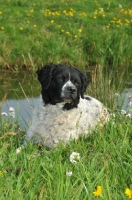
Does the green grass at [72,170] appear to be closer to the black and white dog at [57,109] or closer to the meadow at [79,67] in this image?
the meadow at [79,67]

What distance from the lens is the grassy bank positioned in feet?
46.6

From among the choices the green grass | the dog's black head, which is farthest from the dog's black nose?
the green grass

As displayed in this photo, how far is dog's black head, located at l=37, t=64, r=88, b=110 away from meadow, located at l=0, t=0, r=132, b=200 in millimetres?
508

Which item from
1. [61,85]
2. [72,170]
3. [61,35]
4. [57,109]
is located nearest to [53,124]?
[57,109]

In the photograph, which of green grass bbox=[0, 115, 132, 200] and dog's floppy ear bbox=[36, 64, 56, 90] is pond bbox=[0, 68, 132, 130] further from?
green grass bbox=[0, 115, 132, 200]

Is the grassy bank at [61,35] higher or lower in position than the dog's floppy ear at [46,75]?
lower

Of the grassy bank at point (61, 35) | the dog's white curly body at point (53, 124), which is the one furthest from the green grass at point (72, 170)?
the grassy bank at point (61, 35)

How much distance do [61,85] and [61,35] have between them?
1020cm

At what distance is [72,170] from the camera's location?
4.56 metres

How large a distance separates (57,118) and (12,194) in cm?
224

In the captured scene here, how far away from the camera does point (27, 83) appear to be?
12273 millimetres

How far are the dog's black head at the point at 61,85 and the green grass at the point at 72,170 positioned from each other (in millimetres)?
510

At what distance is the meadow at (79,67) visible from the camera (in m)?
4.11

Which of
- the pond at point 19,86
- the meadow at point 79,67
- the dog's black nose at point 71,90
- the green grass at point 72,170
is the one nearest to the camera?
the green grass at point 72,170
